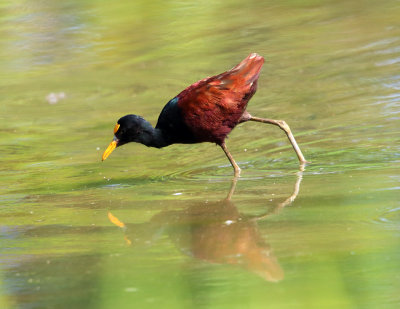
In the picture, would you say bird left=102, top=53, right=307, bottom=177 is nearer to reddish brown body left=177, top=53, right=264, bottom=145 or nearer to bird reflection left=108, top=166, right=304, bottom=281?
reddish brown body left=177, top=53, right=264, bottom=145

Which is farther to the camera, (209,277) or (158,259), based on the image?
(158,259)

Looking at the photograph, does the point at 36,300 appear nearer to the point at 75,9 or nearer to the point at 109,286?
the point at 109,286

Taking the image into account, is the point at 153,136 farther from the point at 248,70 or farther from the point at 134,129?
the point at 248,70

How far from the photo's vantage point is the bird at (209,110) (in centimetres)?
823

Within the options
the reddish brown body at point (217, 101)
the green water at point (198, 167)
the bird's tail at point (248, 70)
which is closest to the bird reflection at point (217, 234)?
the green water at point (198, 167)

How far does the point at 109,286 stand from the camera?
16.5 feet

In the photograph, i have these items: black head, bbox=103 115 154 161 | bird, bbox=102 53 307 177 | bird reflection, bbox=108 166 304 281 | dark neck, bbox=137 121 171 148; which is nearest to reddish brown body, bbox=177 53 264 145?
bird, bbox=102 53 307 177

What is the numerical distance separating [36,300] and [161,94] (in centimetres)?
775

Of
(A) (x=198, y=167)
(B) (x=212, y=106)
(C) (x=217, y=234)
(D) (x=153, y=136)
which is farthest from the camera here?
(A) (x=198, y=167)

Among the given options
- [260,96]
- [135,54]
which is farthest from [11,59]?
[260,96]

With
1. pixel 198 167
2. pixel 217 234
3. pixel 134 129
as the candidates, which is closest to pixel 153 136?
pixel 134 129

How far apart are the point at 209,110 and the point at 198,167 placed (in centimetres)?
83

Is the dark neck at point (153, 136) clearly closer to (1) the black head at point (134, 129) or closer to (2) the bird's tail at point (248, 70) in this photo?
(1) the black head at point (134, 129)

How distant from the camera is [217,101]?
27.0ft
